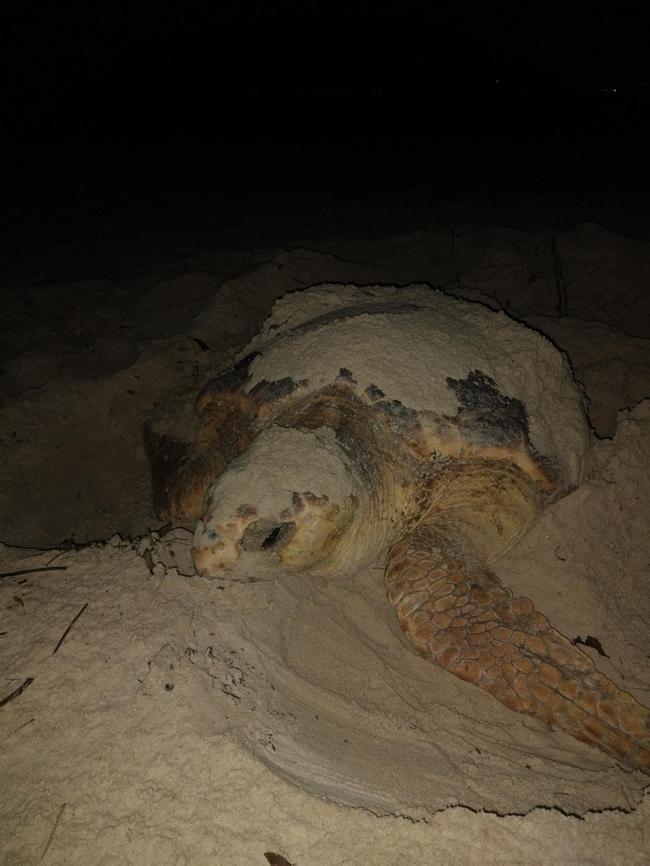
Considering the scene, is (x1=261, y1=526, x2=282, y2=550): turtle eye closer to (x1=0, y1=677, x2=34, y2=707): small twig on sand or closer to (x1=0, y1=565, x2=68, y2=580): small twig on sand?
(x1=0, y1=565, x2=68, y2=580): small twig on sand

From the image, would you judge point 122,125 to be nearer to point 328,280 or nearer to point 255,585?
point 328,280

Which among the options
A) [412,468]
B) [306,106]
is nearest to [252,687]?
[412,468]

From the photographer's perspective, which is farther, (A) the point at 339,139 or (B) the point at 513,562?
(A) the point at 339,139

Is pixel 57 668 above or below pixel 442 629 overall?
above

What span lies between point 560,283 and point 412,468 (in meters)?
2.95

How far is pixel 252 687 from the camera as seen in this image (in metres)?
1.46

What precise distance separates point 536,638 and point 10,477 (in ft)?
8.91

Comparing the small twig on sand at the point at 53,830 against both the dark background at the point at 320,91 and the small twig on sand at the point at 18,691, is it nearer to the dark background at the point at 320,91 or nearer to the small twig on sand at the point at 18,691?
the small twig on sand at the point at 18,691

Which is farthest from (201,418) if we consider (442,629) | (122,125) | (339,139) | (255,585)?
(122,125)

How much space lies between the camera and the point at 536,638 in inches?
73.7

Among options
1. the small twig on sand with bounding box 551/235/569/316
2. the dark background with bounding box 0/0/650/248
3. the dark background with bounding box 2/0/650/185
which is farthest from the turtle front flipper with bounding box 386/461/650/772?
the dark background with bounding box 2/0/650/185

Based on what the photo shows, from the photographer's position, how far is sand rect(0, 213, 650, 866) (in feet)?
3.56

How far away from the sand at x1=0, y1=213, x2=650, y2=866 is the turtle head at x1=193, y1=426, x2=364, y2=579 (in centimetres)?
14

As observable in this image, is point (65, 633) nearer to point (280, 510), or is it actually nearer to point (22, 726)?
point (22, 726)
